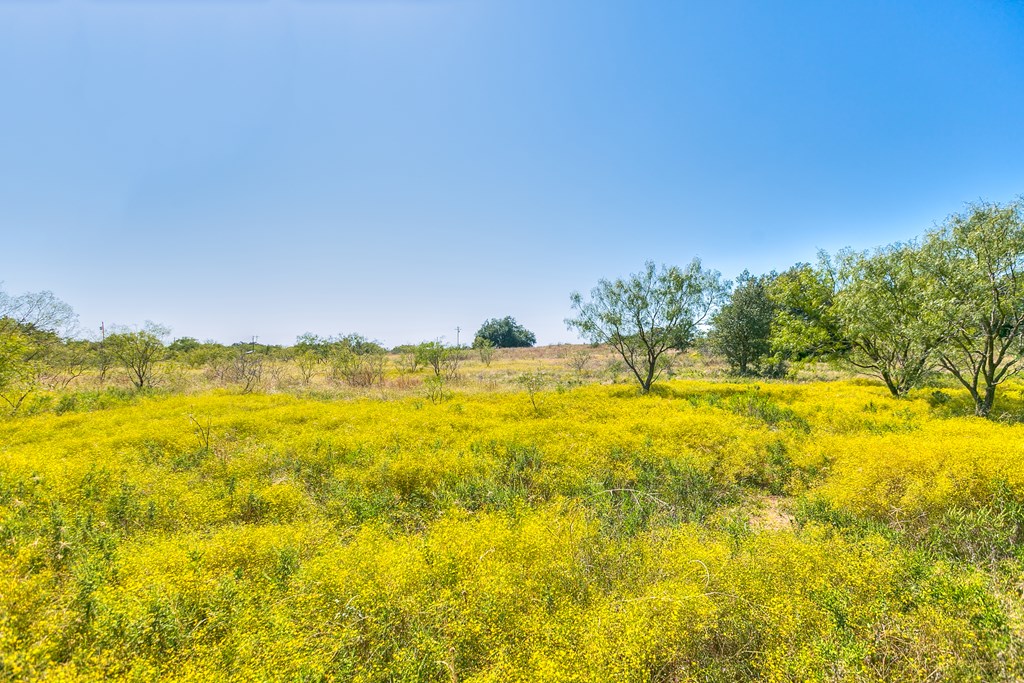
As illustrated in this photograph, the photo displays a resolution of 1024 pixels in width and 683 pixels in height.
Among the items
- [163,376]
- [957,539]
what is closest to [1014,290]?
[957,539]

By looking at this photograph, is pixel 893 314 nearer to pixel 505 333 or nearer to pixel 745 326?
pixel 745 326

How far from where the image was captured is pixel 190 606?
372cm

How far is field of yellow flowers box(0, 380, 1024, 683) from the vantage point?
307 centimetres

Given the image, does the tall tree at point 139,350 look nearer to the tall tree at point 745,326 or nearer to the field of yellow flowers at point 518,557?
the field of yellow flowers at point 518,557

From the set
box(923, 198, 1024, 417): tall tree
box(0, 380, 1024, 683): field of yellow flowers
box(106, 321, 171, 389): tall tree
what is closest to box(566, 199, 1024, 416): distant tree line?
box(923, 198, 1024, 417): tall tree

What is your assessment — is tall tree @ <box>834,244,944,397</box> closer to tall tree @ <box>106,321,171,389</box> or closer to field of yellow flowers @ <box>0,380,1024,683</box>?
field of yellow flowers @ <box>0,380,1024,683</box>

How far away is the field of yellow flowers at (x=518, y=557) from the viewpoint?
3.07 meters

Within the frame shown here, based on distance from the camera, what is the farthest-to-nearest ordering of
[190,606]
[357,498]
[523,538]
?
1. [357,498]
2. [523,538]
3. [190,606]

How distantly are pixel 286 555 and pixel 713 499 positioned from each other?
7.08 meters

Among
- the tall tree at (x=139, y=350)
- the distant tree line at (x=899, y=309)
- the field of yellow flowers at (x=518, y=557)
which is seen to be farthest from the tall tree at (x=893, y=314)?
the tall tree at (x=139, y=350)

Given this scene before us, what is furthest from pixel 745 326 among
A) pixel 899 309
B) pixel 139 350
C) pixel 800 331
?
pixel 139 350

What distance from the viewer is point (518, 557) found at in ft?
14.7

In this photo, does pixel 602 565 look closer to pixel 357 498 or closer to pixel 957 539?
pixel 357 498

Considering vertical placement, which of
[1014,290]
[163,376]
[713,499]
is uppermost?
[1014,290]
